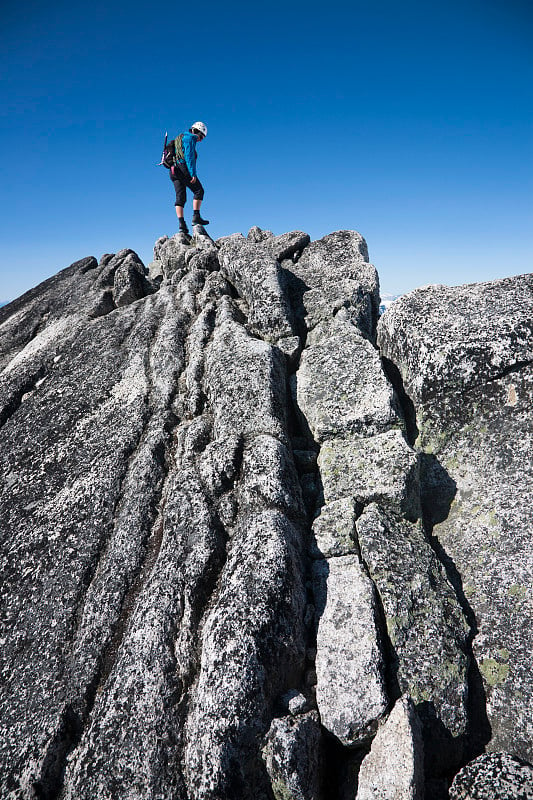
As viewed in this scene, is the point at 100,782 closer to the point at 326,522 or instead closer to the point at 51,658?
the point at 51,658

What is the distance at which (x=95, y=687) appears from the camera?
7988 millimetres

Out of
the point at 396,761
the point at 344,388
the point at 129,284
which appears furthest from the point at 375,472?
the point at 129,284

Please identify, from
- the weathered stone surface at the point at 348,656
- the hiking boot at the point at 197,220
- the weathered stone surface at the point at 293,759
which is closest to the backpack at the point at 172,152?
the hiking boot at the point at 197,220

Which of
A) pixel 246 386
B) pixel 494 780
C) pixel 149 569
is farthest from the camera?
pixel 246 386

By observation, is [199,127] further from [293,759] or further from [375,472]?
[293,759]

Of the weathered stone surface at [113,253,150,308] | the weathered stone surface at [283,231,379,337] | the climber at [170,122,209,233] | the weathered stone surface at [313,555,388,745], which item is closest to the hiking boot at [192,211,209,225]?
the climber at [170,122,209,233]

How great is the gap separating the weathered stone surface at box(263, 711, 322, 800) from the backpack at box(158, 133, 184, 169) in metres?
25.4

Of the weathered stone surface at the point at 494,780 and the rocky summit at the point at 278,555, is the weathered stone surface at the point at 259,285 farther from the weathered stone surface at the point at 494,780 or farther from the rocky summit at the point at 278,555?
the weathered stone surface at the point at 494,780

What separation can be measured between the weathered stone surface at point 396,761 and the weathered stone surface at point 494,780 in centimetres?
71

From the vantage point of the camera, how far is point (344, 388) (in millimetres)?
11602

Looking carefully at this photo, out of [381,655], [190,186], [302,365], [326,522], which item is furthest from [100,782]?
[190,186]

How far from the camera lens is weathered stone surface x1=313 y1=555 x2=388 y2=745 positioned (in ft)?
23.1

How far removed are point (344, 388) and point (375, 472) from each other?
2523mm

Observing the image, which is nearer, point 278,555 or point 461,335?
point 278,555
